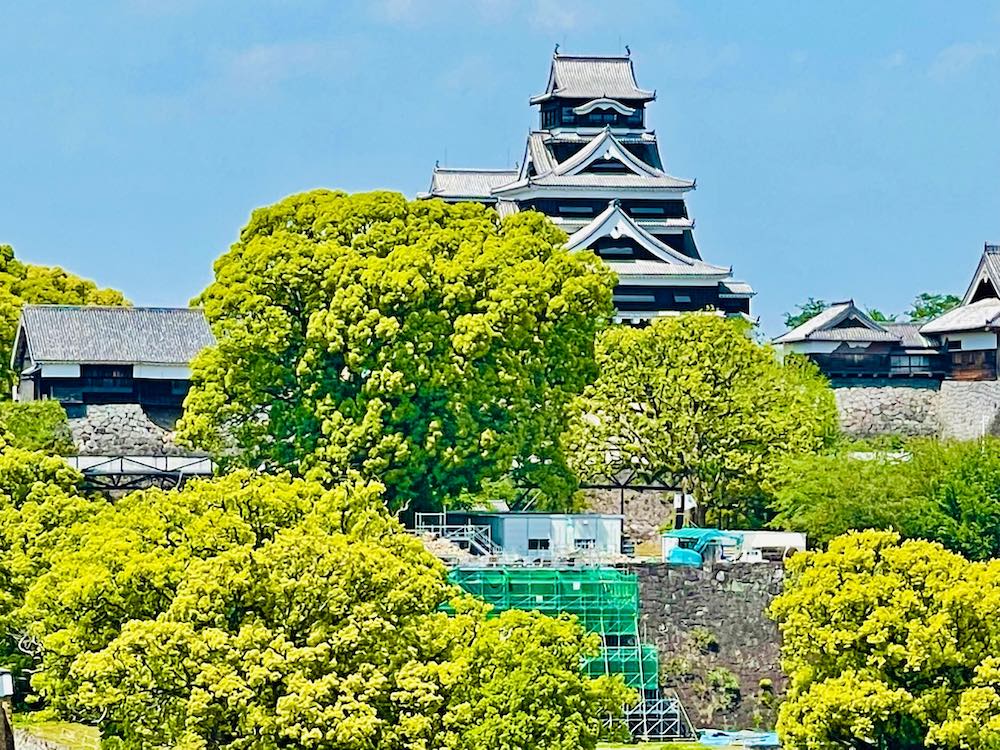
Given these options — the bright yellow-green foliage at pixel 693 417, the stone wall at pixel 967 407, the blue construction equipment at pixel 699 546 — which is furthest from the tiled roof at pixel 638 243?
the blue construction equipment at pixel 699 546

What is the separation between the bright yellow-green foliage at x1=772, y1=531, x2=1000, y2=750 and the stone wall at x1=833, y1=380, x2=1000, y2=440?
78.7ft

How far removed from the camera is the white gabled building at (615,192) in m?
67.1

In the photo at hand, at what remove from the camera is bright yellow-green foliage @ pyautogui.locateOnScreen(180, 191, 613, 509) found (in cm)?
4684

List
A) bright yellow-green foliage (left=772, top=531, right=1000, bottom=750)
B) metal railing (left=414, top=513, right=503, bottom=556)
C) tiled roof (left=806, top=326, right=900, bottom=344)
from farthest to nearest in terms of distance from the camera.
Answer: tiled roof (left=806, top=326, right=900, bottom=344), metal railing (left=414, top=513, right=503, bottom=556), bright yellow-green foliage (left=772, top=531, right=1000, bottom=750)

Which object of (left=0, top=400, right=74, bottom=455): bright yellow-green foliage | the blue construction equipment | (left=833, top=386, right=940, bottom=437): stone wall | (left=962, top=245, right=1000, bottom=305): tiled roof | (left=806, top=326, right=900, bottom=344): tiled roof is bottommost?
the blue construction equipment

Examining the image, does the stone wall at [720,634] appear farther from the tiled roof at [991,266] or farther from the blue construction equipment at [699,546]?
the tiled roof at [991,266]

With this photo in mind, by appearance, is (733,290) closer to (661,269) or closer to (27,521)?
(661,269)

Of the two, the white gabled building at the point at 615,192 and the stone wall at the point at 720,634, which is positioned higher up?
the white gabled building at the point at 615,192

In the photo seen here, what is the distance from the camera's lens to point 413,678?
31500 millimetres

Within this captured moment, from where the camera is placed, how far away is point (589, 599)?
141 feet

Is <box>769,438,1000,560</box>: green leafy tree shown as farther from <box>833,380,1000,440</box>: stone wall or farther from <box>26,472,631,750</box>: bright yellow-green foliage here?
<box>26,472,631,750</box>: bright yellow-green foliage

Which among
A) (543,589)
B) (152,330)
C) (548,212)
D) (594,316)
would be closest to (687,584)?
(543,589)

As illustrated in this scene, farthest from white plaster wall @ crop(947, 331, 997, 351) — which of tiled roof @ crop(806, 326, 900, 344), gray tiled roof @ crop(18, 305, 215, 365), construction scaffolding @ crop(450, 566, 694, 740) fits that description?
construction scaffolding @ crop(450, 566, 694, 740)

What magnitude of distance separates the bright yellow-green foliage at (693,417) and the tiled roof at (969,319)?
12.1m
